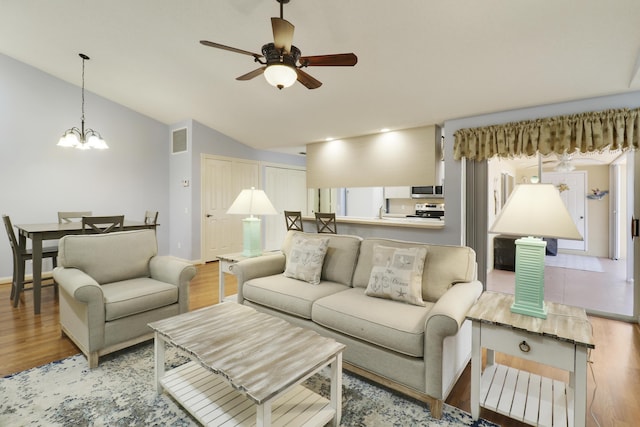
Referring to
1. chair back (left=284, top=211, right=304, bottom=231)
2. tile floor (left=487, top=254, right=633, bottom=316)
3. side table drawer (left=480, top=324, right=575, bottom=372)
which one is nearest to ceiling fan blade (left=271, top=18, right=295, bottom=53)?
side table drawer (left=480, top=324, right=575, bottom=372)

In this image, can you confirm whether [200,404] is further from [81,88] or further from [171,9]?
[81,88]

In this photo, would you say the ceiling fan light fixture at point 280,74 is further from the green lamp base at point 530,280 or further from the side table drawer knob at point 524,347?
the side table drawer knob at point 524,347

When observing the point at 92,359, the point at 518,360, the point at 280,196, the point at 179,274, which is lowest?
the point at 518,360

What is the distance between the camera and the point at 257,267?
307 centimetres

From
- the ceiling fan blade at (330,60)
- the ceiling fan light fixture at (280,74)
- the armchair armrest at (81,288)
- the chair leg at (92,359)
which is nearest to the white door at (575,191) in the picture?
the ceiling fan blade at (330,60)

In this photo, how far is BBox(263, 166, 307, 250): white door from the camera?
7184 millimetres

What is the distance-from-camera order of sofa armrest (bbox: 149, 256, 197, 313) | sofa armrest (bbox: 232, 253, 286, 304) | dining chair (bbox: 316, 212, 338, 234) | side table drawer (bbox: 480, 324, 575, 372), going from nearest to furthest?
side table drawer (bbox: 480, 324, 575, 372), sofa armrest (bbox: 149, 256, 197, 313), sofa armrest (bbox: 232, 253, 286, 304), dining chair (bbox: 316, 212, 338, 234)

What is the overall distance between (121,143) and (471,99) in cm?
569

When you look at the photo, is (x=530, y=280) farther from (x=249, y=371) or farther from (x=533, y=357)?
(x=249, y=371)

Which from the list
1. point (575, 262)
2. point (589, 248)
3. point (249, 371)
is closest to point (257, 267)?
Result: point (249, 371)

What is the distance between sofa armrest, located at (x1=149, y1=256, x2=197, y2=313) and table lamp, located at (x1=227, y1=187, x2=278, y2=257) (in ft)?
2.33

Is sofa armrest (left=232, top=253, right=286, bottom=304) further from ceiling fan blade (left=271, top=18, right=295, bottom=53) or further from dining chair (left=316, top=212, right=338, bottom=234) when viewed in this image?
ceiling fan blade (left=271, top=18, right=295, bottom=53)

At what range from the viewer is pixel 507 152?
3.78 metres

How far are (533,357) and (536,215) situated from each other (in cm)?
75
